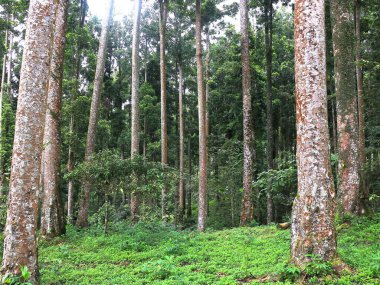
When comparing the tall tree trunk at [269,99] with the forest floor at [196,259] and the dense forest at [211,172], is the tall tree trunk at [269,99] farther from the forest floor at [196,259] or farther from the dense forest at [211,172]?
the forest floor at [196,259]

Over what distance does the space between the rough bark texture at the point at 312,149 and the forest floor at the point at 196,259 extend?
1.31ft

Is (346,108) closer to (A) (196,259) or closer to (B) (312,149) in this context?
(B) (312,149)

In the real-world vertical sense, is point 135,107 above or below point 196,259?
above

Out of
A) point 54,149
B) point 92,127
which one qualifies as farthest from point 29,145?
point 92,127

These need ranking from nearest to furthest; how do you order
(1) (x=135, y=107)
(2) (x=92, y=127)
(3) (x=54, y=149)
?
(3) (x=54, y=149)
(2) (x=92, y=127)
(1) (x=135, y=107)

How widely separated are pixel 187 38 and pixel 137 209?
13.8 m

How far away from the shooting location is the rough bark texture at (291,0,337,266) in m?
4.95

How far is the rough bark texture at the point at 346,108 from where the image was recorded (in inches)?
324

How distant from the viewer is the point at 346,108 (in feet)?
28.4

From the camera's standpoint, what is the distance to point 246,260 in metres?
6.74

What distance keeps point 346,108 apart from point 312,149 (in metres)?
4.24

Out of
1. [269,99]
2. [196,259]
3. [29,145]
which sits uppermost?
[269,99]

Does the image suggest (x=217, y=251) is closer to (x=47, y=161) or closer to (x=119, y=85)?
(x=47, y=161)

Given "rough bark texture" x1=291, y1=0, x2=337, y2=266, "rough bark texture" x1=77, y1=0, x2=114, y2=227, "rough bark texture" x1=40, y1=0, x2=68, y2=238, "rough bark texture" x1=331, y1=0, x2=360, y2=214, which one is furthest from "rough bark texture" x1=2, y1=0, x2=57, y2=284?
"rough bark texture" x1=77, y1=0, x2=114, y2=227
